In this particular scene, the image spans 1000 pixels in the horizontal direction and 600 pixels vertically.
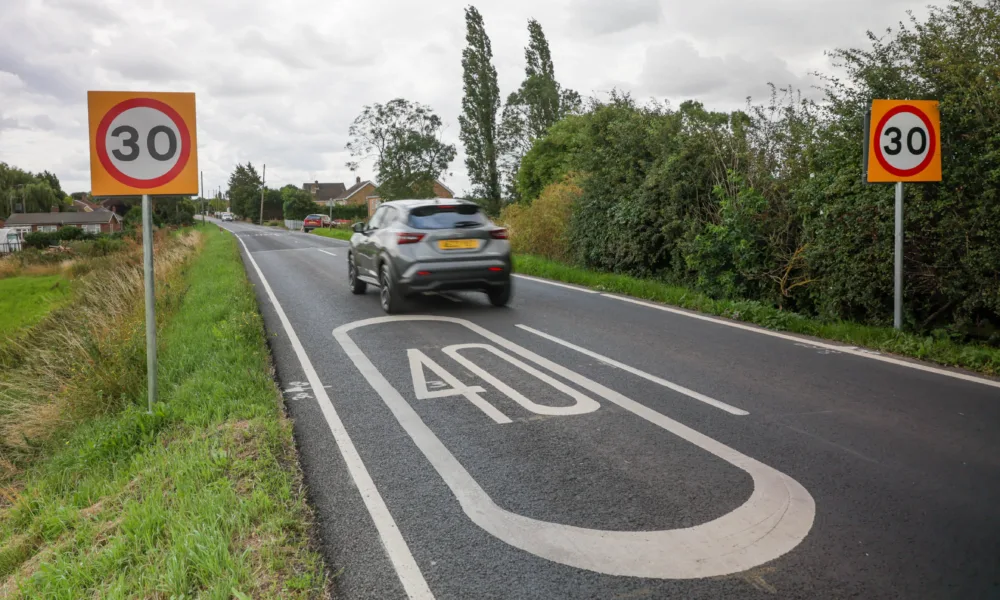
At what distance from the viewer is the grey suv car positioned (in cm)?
1006

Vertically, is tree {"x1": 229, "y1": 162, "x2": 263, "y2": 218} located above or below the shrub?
above

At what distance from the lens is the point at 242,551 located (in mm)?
3271

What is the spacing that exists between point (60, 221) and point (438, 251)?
112m

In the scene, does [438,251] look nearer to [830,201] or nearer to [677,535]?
[830,201]

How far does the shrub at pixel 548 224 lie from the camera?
57.5 ft

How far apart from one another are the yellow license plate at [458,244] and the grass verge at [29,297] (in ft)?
55.8

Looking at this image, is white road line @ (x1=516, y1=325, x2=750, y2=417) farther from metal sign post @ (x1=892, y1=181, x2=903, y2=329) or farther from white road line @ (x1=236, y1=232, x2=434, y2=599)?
metal sign post @ (x1=892, y1=181, x2=903, y2=329)

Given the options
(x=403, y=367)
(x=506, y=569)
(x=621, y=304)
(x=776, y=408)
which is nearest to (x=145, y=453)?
(x=403, y=367)

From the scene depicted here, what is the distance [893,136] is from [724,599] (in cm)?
618

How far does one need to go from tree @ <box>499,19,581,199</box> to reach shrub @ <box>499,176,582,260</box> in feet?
96.6

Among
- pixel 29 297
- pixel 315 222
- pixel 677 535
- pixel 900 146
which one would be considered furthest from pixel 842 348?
pixel 315 222

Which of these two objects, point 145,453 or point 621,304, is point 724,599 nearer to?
point 145,453

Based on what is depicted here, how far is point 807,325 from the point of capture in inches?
337

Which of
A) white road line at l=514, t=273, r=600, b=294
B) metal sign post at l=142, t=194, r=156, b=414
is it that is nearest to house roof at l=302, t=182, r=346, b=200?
white road line at l=514, t=273, r=600, b=294
